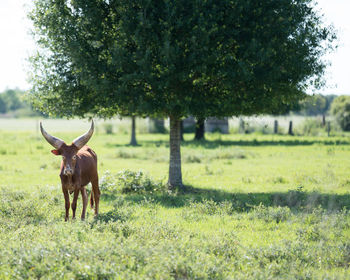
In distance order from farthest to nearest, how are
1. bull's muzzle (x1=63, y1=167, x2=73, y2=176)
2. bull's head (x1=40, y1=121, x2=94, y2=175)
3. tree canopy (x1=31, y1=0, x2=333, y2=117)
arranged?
1. tree canopy (x1=31, y1=0, x2=333, y2=117)
2. bull's head (x1=40, y1=121, x2=94, y2=175)
3. bull's muzzle (x1=63, y1=167, x2=73, y2=176)

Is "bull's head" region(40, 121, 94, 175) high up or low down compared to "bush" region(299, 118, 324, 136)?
up

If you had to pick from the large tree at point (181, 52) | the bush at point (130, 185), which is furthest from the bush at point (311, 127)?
the bush at point (130, 185)

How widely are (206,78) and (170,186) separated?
4.09 meters

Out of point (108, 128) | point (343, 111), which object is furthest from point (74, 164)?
point (343, 111)

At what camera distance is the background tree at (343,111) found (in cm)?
5060

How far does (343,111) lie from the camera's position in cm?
5084

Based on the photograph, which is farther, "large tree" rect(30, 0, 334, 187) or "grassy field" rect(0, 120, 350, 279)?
"large tree" rect(30, 0, 334, 187)

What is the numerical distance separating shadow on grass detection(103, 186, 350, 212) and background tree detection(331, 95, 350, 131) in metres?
40.5

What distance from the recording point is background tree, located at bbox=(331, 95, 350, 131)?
50603mm

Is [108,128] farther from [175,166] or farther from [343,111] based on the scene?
[175,166]

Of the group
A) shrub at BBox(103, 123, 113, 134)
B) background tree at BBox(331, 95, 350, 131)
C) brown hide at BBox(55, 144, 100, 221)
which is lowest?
shrub at BBox(103, 123, 113, 134)

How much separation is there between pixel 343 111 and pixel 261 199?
42141mm

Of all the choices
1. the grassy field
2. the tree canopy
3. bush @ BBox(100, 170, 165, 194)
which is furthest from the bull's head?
bush @ BBox(100, 170, 165, 194)

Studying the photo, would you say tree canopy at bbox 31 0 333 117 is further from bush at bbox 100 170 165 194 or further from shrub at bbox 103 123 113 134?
shrub at bbox 103 123 113 134
